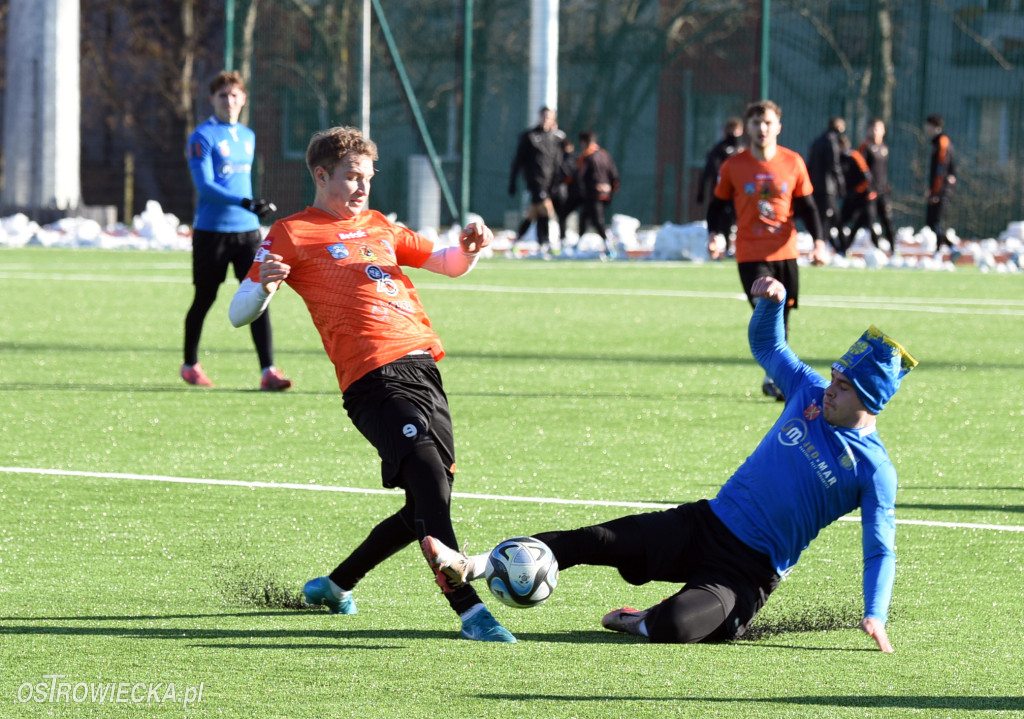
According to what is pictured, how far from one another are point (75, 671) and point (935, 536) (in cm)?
364

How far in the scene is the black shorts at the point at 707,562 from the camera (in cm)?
502

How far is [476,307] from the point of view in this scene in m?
17.5

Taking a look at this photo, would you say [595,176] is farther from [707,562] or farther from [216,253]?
[707,562]

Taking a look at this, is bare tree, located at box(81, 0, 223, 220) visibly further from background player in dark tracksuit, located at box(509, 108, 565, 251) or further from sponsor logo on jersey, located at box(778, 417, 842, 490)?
sponsor logo on jersey, located at box(778, 417, 842, 490)

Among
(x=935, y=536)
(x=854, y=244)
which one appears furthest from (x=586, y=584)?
(x=854, y=244)

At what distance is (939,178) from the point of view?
26.8 m

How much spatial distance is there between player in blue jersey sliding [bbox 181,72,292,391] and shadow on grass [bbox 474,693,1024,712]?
6.75 metres

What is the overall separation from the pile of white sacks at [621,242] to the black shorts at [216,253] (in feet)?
53.6

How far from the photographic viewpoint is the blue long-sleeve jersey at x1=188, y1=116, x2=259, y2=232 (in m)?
10.8

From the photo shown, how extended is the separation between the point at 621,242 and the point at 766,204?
17382 mm

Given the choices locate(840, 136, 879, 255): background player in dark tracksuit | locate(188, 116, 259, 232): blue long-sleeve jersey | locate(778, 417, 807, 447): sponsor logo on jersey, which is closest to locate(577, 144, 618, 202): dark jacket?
locate(840, 136, 879, 255): background player in dark tracksuit

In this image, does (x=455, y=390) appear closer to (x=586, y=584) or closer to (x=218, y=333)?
(x=218, y=333)

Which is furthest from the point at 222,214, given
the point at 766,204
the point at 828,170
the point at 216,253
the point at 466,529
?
the point at 828,170

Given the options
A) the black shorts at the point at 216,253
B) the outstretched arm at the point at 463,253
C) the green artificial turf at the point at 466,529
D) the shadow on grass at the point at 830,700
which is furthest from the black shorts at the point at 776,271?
the shadow on grass at the point at 830,700
